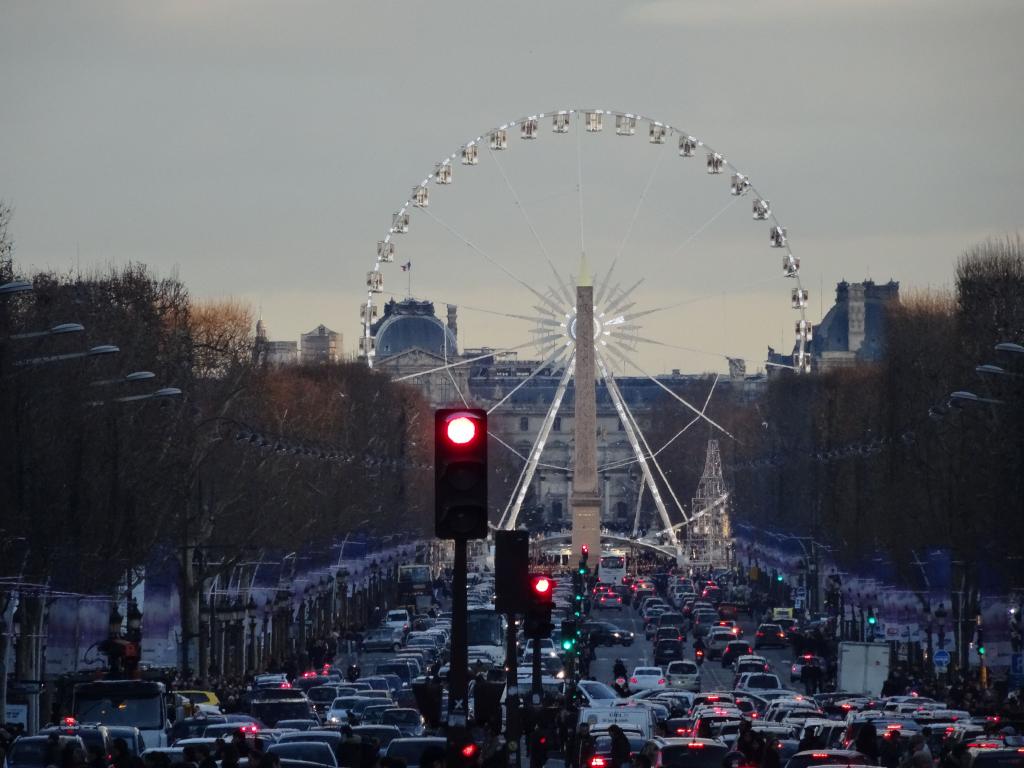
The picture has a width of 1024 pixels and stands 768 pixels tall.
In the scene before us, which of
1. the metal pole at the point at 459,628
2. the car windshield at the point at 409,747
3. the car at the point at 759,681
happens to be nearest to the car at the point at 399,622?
the car at the point at 759,681

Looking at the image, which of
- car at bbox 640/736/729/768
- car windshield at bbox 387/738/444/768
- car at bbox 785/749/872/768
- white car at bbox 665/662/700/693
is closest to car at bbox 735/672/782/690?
white car at bbox 665/662/700/693

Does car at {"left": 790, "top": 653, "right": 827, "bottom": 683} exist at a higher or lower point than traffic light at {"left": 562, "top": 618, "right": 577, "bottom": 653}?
lower

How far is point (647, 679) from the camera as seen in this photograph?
73438mm

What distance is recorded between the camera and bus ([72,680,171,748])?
4778 centimetres

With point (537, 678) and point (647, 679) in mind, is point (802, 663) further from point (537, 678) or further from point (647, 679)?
point (537, 678)

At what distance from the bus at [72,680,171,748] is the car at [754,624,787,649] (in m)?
53.0

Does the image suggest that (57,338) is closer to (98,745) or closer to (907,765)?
(98,745)

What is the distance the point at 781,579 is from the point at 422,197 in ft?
80.1

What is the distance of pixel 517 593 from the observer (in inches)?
1109

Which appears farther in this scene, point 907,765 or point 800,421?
point 800,421

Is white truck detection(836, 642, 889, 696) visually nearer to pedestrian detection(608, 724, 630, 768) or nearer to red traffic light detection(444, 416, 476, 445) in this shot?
pedestrian detection(608, 724, 630, 768)

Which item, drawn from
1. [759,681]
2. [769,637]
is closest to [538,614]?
[759,681]

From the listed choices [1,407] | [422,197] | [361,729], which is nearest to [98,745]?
[361,729]

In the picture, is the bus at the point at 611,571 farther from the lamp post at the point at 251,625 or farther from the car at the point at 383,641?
the lamp post at the point at 251,625
